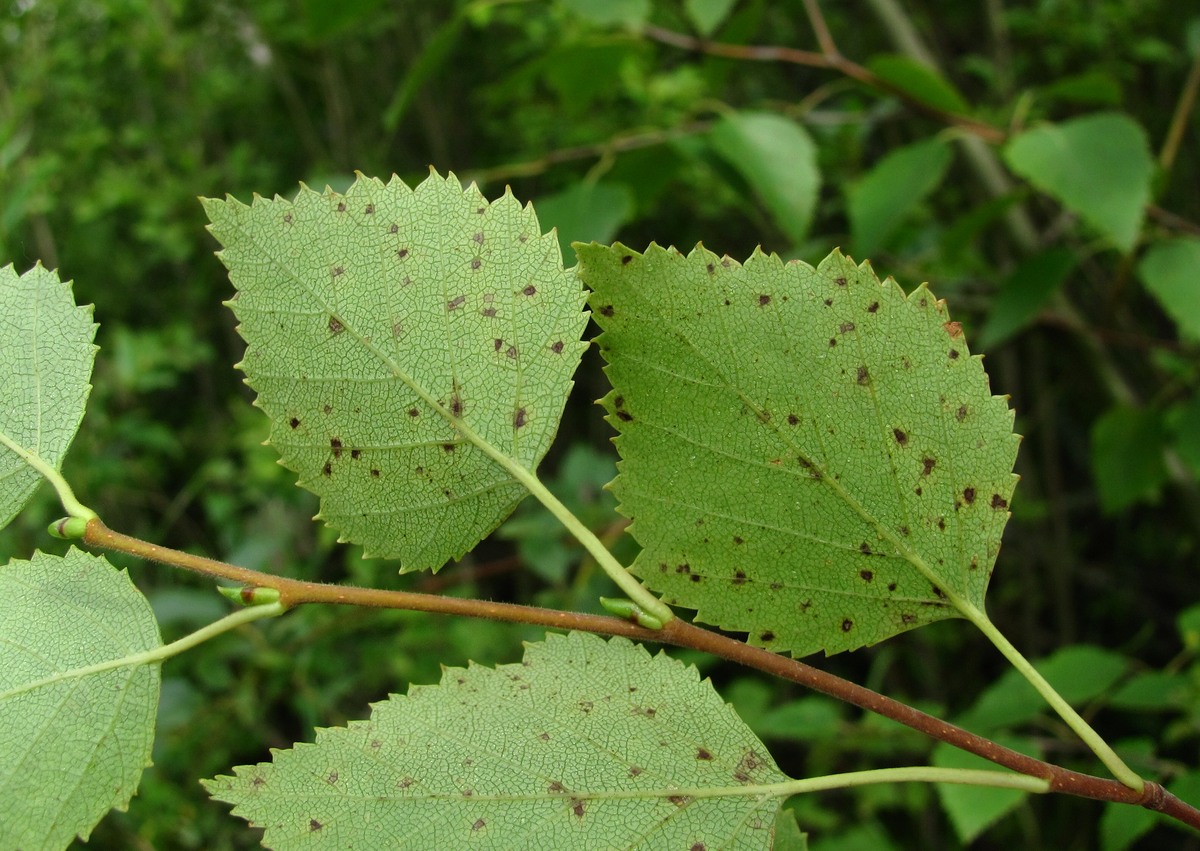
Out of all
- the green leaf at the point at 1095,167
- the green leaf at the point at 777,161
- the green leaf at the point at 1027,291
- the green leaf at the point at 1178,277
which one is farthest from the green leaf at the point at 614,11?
the green leaf at the point at 1178,277

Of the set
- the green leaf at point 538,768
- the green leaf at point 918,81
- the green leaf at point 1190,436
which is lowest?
the green leaf at point 1190,436

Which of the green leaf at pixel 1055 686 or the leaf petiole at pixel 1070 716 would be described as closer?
the leaf petiole at pixel 1070 716

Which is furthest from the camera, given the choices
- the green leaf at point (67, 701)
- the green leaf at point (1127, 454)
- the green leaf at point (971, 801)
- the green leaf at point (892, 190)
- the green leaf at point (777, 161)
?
the green leaf at point (1127, 454)

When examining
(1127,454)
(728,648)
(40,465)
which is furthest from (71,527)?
(1127,454)

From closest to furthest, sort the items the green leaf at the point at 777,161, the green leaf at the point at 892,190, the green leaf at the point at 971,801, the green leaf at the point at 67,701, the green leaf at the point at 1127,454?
the green leaf at the point at 67,701 → the green leaf at the point at 971,801 → the green leaf at the point at 777,161 → the green leaf at the point at 892,190 → the green leaf at the point at 1127,454

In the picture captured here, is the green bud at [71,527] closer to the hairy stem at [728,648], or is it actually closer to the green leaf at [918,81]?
the hairy stem at [728,648]

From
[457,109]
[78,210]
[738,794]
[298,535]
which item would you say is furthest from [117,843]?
[457,109]

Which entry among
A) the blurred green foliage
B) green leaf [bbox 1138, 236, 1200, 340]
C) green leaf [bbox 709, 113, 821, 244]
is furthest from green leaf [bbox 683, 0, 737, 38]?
green leaf [bbox 1138, 236, 1200, 340]

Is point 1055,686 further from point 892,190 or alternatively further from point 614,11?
point 614,11

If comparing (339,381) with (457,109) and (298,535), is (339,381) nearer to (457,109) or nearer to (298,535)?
(298,535)
